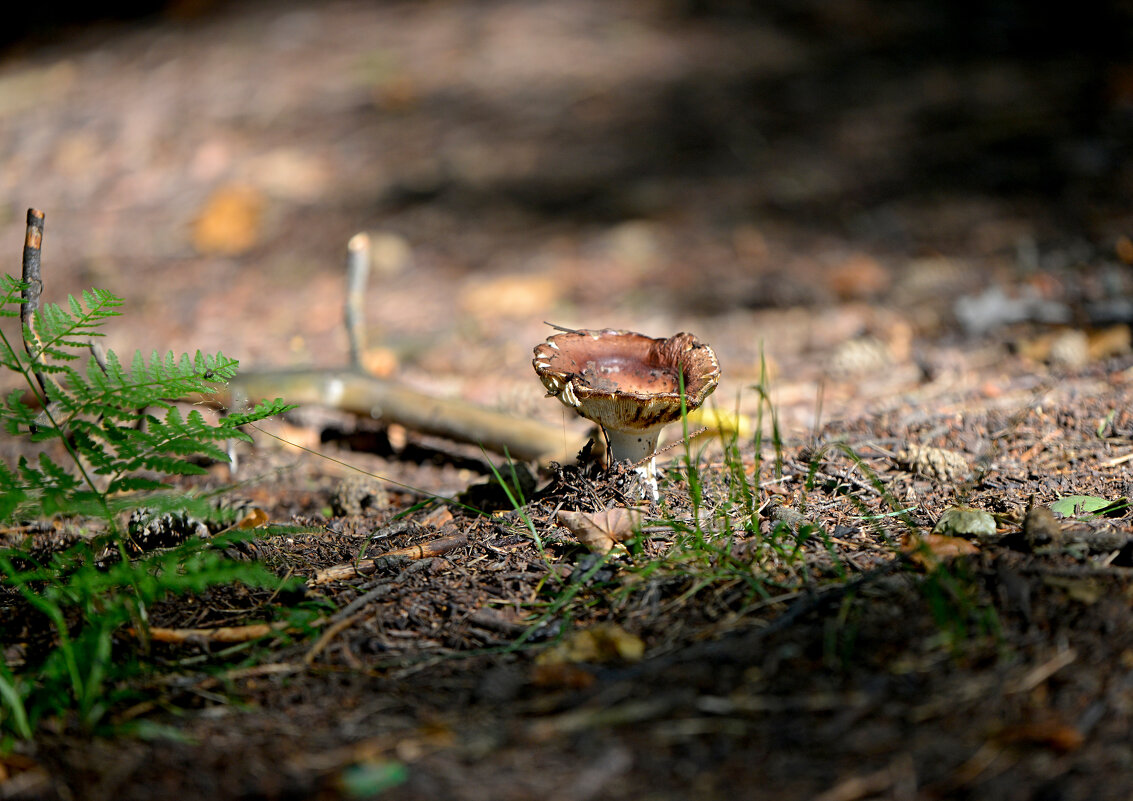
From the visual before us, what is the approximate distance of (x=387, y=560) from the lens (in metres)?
2.42

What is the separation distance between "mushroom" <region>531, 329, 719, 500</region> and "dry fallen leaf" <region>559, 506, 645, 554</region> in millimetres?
242

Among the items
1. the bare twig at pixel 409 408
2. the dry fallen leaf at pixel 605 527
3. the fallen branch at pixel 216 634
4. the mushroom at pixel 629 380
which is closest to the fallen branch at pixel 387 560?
the fallen branch at pixel 216 634

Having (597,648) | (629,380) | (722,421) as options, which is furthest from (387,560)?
(722,421)

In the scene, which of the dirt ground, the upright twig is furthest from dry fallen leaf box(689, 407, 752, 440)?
the upright twig

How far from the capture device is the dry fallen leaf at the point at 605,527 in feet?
7.71

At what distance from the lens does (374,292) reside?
570 centimetres

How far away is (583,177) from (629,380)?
4.15 meters

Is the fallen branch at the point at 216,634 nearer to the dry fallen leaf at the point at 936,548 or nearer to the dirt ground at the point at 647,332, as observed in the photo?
the dirt ground at the point at 647,332

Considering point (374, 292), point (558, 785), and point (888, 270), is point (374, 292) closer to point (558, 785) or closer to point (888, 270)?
point (888, 270)

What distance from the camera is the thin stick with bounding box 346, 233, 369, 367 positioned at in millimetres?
3650

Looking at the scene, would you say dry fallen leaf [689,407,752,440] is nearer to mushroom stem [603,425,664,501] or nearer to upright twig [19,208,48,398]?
mushroom stem [603,425,664,501]

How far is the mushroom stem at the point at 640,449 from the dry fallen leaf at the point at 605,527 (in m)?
0.22

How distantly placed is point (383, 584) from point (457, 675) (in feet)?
1.52

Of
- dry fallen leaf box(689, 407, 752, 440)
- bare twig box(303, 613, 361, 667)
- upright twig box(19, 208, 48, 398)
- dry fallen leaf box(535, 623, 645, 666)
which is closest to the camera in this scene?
dry fallen leaf box(535, 623, 645, 666)
